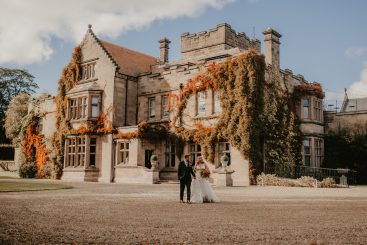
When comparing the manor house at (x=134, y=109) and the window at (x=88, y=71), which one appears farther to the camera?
the window at (x=88, y=71)

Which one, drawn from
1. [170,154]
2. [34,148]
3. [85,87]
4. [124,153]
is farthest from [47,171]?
[170,154]

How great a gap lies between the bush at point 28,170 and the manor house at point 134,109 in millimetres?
5165

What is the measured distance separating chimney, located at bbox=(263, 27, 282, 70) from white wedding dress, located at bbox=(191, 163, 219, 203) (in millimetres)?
15200

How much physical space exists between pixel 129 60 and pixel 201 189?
2041 cm

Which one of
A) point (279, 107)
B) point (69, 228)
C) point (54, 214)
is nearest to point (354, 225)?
point (69, 228)

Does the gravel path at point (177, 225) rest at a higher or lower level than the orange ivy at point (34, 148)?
lower

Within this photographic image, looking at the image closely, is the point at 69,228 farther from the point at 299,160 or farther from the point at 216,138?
the point at 299,160

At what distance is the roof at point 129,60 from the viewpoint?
30.0 metres

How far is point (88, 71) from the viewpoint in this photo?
30469mm

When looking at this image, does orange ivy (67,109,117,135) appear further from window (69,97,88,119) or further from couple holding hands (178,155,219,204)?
couple holding hands (178,155,219,204)

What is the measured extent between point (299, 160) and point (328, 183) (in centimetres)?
590

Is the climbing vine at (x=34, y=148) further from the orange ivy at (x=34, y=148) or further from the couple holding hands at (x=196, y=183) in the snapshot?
the couple holding hands at (x=196, y=183)

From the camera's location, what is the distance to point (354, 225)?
291 inches

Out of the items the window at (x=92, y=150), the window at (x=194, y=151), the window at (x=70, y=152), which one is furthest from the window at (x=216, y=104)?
the window at (x=70, y=152)
